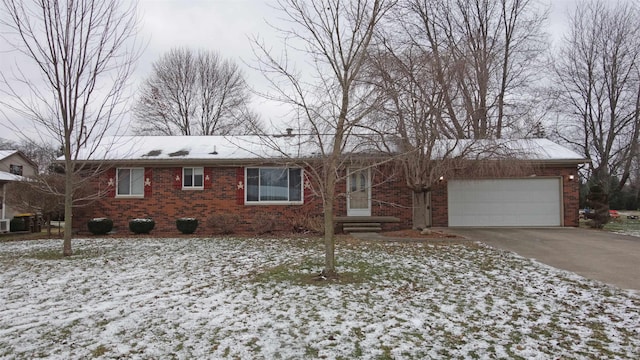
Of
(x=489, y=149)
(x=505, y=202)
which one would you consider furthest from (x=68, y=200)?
(x=505, y=202)

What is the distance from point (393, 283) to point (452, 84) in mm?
6829

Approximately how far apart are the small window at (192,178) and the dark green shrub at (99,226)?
2.74 meters

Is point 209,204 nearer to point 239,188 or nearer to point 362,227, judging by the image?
point 239,188

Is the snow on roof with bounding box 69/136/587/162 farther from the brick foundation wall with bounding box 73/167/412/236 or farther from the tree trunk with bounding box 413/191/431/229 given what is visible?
the tree trunk with bounding box 413/191/431/229

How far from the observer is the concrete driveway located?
7250mm

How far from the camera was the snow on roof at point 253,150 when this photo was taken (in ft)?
38.3

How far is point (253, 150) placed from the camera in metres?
15.4

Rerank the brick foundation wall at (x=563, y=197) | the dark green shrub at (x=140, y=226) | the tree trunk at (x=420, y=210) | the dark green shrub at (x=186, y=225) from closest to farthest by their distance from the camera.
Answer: the tree trunk at (x=420, y=210), the dark green shrub at (x=186, y=225), the dark green shrub at (x=140, y=226), the brick foundation wall at (x=563, y=197)

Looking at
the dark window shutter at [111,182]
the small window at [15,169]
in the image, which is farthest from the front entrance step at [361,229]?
the small window at [15,169]

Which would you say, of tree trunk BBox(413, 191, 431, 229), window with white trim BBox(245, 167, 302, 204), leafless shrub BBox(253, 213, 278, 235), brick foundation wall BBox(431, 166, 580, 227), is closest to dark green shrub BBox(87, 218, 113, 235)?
window with white trim BBox(245, 167, 302, 204)

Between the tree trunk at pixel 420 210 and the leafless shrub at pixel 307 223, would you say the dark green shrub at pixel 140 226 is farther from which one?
the tree trunk at pixel 420 210

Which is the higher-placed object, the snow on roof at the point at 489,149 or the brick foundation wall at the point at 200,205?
the snow on roof at the point at 489,149

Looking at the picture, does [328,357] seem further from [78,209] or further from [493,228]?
[78,209]

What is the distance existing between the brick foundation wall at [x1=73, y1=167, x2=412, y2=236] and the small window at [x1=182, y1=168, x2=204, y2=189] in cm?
22
